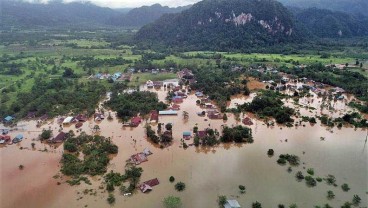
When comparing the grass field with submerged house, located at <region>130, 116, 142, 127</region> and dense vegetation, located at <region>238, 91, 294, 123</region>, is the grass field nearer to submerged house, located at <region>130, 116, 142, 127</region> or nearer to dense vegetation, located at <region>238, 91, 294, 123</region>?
submerged house, located at <region>130, 116, 142, 127</region>

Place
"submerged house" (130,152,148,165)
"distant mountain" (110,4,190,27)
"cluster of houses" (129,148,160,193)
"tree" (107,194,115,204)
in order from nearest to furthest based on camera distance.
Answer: "tree" (107,194,115,204), "cluster of houses" (129,148,160,193), "submerged house" (130,152,148,165), "distant mountain" (110,4,190,27)

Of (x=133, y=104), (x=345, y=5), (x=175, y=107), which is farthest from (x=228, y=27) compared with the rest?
(x=345, y=5)

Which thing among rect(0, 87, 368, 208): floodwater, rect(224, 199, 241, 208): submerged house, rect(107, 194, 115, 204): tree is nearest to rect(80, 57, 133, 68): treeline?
rect(0, 87, 368, 208): floodwater

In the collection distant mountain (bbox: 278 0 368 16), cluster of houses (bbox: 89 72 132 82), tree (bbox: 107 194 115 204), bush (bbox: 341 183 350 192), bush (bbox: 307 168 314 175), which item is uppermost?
distant mountain (bbox: 278 0 368 16)

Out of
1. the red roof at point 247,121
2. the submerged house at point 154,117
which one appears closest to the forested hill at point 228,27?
the submerged house at point 154,117

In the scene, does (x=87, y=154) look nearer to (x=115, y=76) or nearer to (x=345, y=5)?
(x=115, y=76)

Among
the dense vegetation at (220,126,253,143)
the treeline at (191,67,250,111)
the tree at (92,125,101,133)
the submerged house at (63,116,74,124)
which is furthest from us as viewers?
the treeline at (191,67,250,111)

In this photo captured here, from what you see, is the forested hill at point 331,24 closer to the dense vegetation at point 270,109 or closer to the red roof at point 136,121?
the dense vegetation at point 270,109
